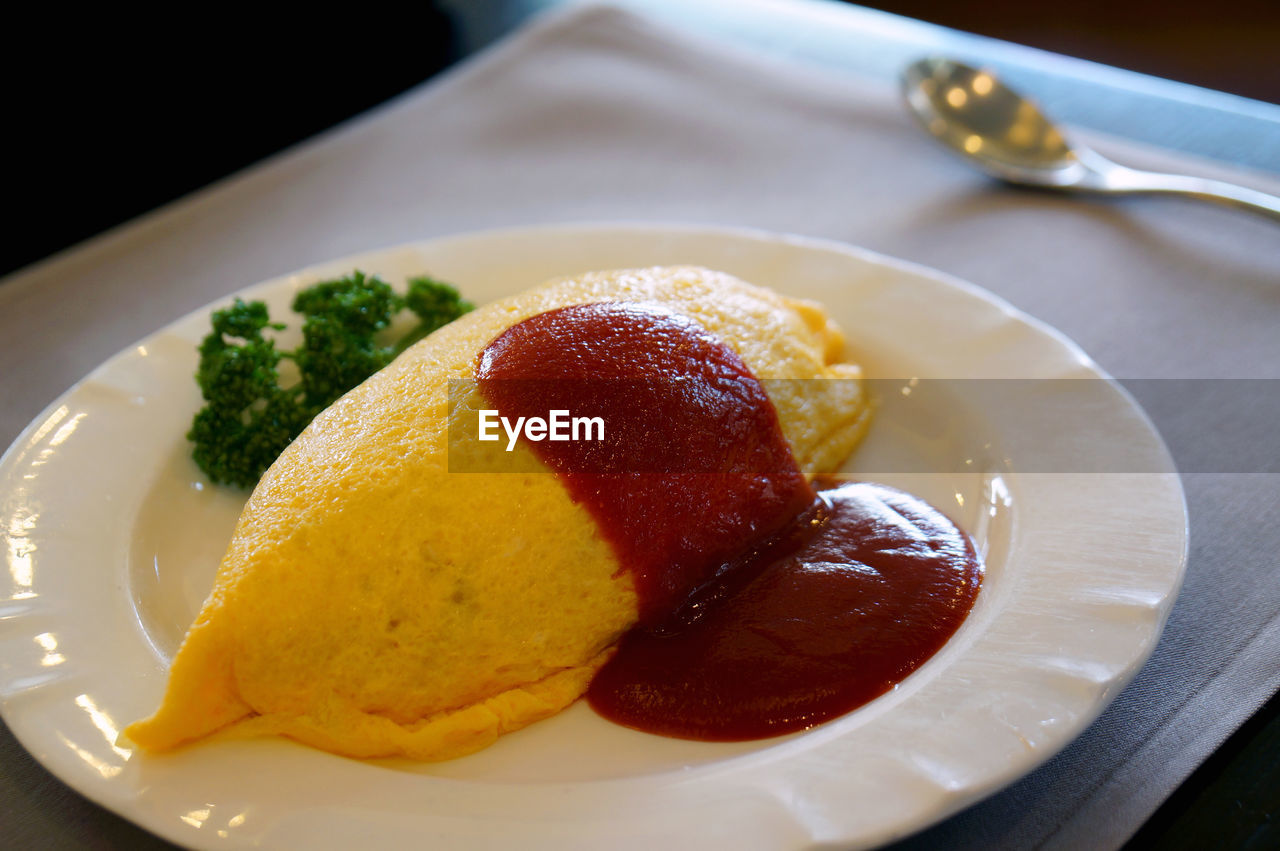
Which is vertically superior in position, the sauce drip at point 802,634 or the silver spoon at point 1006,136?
the silver spoon at point 1006,136

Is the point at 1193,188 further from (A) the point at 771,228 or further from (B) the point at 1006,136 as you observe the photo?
(A) the point at 771,228

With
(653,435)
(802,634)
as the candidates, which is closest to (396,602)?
(653,435)

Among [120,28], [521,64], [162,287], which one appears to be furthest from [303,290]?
[120,28]

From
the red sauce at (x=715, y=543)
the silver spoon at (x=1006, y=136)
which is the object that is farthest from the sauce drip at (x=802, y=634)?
the silver spoon at (x=1006, y=136)

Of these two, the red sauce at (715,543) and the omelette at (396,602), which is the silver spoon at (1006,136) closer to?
the red sauce at (715,543)

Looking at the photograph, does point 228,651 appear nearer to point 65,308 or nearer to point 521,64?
point 65,308

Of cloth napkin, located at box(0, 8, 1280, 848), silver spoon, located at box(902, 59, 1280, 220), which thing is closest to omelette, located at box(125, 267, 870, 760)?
cloth napkin, located at box(0, 8, 1280, 848)
